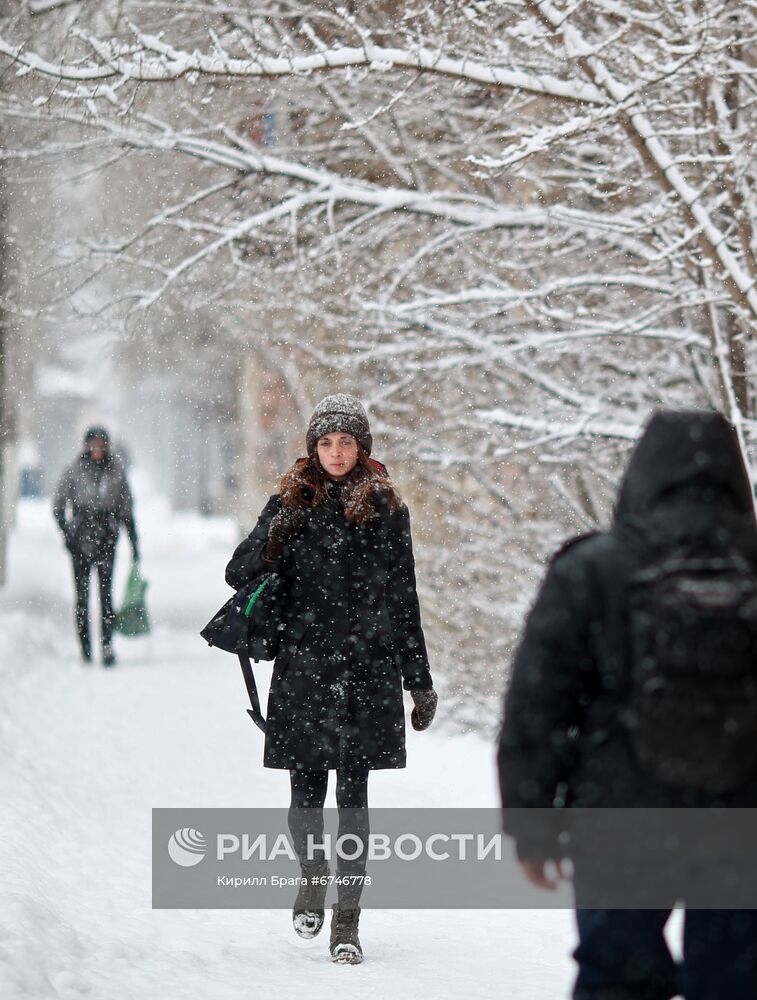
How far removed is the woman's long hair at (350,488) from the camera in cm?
407

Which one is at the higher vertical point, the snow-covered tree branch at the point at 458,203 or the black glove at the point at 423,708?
the snow-covered tree branch at the point at 458,203

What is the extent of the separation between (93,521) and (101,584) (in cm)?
56

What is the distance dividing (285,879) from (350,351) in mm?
5837

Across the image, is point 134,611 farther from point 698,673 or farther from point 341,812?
point 698,673

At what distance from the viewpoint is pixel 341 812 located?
4.18 m

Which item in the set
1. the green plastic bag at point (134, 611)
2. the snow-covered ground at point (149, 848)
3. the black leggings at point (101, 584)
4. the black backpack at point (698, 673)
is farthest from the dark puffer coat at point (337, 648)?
the green plastic bag at point (134, 611)

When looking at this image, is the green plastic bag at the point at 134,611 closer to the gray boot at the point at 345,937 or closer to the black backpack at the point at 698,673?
the gray boot at the point at 345,937

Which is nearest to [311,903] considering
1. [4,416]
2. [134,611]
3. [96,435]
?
[96,435]

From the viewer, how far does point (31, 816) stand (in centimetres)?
576

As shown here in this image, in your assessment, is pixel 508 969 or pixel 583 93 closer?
pixel 508 969

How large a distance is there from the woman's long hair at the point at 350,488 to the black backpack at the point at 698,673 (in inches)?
74.5

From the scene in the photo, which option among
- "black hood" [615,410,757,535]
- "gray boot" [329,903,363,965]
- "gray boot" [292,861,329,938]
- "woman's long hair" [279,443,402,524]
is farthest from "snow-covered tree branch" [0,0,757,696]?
"black hood" [615,410,757,535]

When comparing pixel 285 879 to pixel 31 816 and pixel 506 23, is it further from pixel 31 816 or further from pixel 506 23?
pixel 506 23

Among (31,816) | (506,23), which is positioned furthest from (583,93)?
(31,816)
